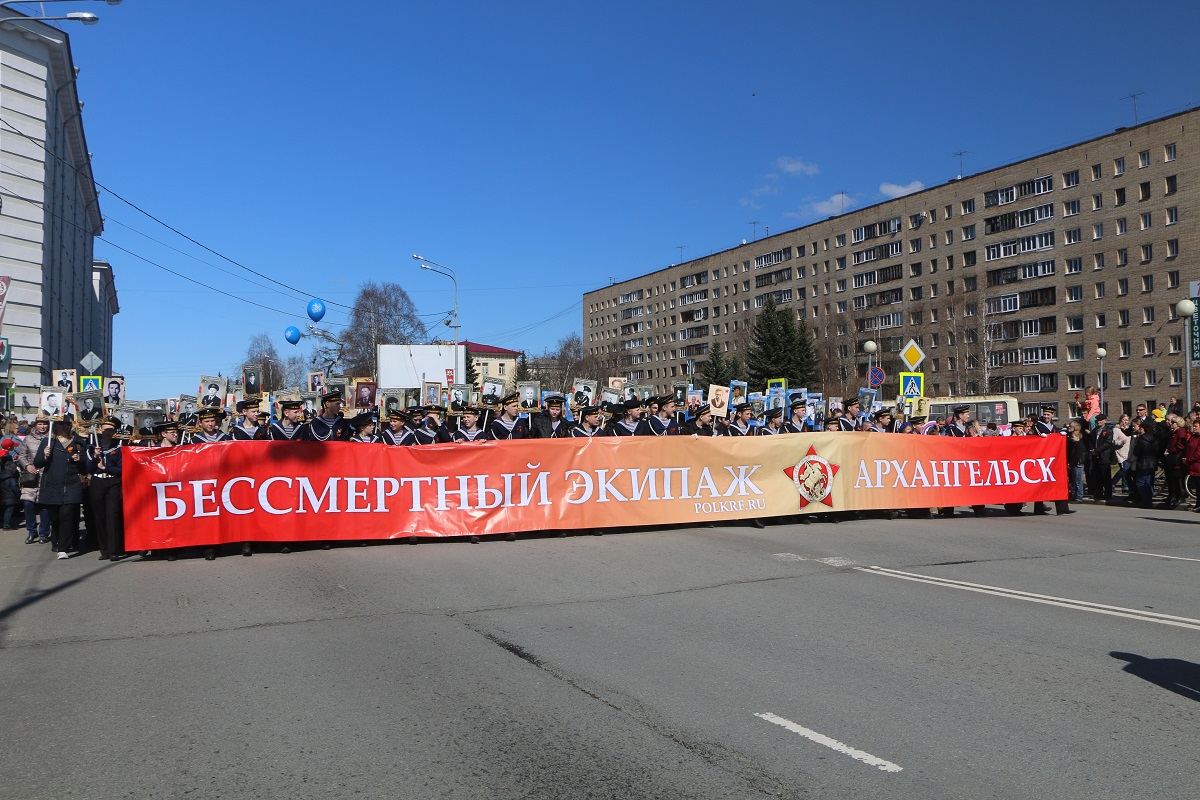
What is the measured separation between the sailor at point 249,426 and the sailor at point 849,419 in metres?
9.68

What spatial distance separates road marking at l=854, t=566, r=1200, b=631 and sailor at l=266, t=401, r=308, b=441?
7635 millimetres

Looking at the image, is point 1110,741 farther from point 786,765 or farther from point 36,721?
point 36,721

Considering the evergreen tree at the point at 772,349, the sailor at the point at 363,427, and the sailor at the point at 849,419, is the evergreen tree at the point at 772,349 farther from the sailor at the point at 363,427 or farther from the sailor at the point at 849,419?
the sailor at the point at 363,427

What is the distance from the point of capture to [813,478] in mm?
14602

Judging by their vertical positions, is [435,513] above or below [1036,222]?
below

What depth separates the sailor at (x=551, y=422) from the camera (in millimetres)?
15727

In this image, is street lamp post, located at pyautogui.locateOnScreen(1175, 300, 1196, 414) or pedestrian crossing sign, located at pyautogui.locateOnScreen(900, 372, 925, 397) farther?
pedestrian crossing sign, located at pyautogui.locateOnScreen(900, 372, 925, 397)

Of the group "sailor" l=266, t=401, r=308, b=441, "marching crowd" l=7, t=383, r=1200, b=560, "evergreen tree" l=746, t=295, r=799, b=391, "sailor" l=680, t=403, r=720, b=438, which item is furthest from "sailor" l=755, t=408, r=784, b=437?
"evergreen tree" l=746, t=295, r=799, b=391

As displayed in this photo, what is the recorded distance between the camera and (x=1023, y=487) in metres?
16.3

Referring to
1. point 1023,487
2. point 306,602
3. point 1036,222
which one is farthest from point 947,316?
point 306,602

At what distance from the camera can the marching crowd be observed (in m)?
12.3

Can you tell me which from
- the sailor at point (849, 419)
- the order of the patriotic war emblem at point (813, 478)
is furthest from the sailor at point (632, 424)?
the sailor at point (849, 419)

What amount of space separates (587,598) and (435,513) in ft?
14.9

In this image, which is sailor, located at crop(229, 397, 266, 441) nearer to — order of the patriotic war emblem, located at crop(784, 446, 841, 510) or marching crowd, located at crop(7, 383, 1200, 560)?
marching crowd, located at crop(7, 383, 1200, 560)
